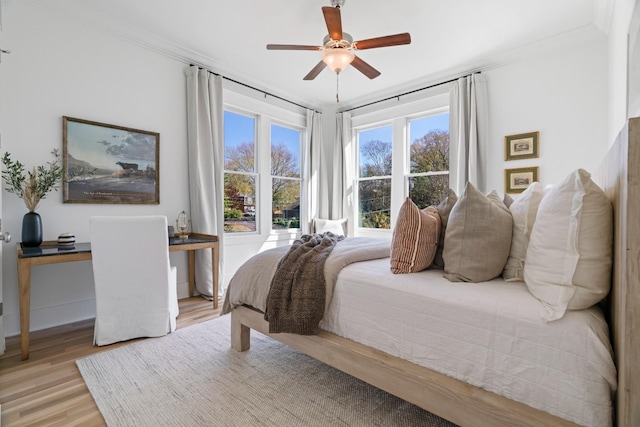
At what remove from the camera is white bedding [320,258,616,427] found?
919mm

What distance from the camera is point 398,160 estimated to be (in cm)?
463

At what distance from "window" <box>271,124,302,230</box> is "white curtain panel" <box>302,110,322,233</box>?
0.45 ft

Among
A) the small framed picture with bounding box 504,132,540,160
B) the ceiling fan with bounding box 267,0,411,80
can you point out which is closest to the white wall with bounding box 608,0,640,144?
the small framed picture with bounding box 504,132,540,160

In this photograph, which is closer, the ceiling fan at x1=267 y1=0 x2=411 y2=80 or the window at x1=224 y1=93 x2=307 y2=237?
the ceiling fan at x1=267 y1=0 x2=411 y2=80

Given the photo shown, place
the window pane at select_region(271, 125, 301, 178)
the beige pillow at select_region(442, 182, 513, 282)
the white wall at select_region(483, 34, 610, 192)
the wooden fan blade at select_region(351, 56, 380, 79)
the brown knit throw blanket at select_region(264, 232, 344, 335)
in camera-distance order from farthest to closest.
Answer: the window pane at select_region(271, 125, 301, 178) → the white wall at select_region(483, 34, 610, 192) → the wooden fan blade at select_region(351, 56, 380, 79) → the brown knit throw blanket at select_region(264, 232, 344, 335) → the beige pillow at select_region(442, 182, 513, 282)

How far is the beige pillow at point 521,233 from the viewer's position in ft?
4.35

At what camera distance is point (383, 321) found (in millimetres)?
1398

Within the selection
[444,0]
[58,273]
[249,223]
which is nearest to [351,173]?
[249,223]

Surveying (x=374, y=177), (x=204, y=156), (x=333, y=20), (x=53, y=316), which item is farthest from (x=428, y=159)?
(x=53, y=316)

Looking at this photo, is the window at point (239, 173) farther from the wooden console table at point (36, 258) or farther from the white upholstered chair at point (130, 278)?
the white upholstered chair at point (130, 278)

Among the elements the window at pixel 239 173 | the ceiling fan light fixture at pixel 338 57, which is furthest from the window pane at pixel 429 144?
the window at pixel 239 173

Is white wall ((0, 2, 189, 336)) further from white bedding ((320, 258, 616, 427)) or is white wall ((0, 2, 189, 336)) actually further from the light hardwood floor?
white bedding ((320, 258, 616, 427))

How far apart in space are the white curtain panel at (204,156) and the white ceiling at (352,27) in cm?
30

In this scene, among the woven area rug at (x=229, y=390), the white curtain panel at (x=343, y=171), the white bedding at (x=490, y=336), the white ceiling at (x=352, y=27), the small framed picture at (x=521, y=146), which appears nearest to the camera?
the white bedding at (x=490, y=336)
